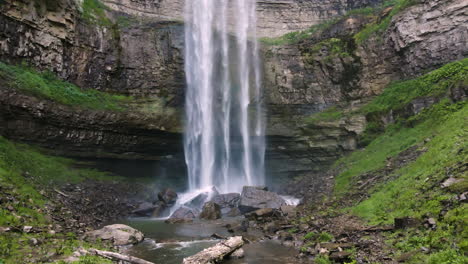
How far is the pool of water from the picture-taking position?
9444 millimetres

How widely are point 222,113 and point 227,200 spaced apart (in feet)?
32.8

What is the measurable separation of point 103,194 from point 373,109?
2136 cm

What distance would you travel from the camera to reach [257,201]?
748 inches

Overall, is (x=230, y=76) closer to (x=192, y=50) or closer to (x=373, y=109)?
(x=192, y=50)

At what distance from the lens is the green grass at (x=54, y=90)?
19.1m

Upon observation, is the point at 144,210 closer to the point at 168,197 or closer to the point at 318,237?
the point at 168,197

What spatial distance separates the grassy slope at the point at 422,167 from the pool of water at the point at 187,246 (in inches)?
139

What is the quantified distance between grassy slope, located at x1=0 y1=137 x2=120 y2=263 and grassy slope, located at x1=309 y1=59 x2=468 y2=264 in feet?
26.3

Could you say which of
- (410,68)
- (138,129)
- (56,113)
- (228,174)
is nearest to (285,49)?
(410,68)

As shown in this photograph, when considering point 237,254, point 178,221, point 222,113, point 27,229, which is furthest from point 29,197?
point 222,113

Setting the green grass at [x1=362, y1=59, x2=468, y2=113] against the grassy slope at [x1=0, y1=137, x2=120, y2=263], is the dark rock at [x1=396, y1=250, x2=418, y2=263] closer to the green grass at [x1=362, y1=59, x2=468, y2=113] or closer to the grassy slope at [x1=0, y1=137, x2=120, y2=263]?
the grassy slope at [x1=0, y1=137, x2=120, y2=263]

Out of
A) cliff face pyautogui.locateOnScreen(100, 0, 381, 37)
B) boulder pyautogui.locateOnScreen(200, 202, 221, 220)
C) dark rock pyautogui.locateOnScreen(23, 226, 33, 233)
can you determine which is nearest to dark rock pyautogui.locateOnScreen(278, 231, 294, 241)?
boulder pyautogui.locateOnScreen(200, 202, 221, 220)

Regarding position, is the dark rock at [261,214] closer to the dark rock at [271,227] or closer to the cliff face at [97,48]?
the dark rock at [271,227]

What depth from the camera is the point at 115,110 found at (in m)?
22.7
